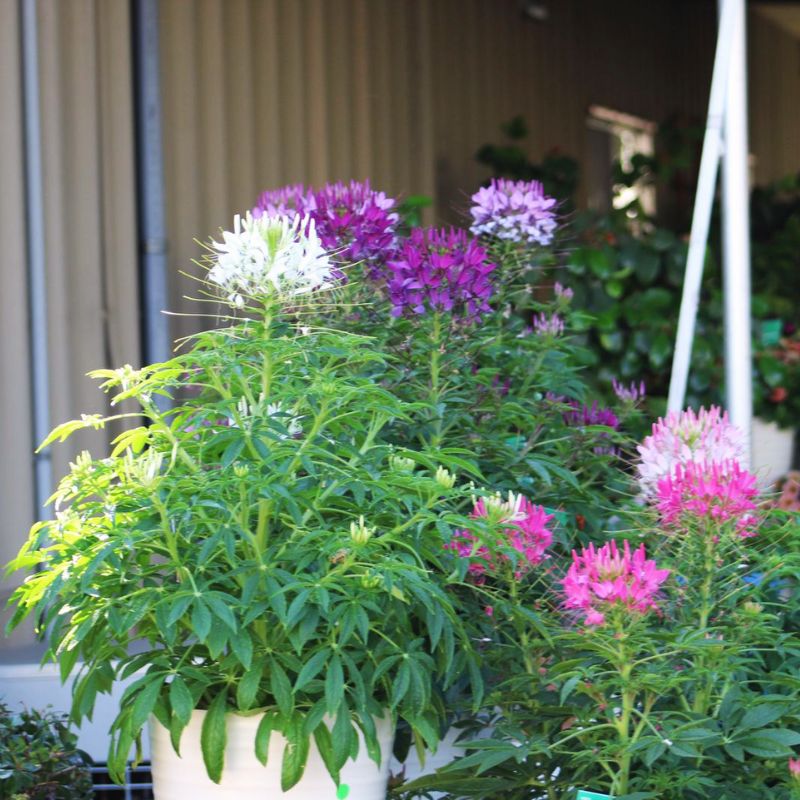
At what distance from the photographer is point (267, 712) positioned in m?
1.90

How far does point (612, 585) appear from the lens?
1710 millimetres

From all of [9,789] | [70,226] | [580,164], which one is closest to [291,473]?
[9,789]

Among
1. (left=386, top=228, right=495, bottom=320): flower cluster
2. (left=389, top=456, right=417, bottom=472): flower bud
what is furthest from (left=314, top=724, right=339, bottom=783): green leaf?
(left=386, top=228, right=495, bottom=320): flower cluster

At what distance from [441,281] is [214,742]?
0.86 metres

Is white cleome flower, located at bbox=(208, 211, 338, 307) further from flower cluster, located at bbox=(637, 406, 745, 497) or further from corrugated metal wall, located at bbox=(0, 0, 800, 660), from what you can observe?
corrugated metal wall, located at bbox=(0, 0, 800, 660)

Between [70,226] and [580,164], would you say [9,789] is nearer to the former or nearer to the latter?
[70,226]

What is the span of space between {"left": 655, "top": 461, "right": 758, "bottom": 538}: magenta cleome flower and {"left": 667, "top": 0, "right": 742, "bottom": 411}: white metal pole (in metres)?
1.23

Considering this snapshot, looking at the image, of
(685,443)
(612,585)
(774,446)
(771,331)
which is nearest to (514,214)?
(685,443)

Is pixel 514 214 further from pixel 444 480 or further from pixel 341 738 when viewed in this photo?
pixel 341 738

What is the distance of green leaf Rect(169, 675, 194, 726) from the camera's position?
1.83 meters

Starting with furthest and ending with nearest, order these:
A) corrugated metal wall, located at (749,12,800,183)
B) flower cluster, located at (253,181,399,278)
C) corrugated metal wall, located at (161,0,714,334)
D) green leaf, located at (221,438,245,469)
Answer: corrugated metal wall, located at (749,12,800,183) < corrugated metal wall, located at (161,0,714,334) < flower cluster, located at (253,181,399,278) < green leaf, located at (221,438,245,469)

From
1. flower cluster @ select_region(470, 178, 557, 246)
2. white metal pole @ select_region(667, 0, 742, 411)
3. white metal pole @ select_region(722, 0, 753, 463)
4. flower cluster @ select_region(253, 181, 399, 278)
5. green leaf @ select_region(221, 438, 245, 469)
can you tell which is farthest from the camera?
white metal pole @ select_region(722, 0, 753, 463)

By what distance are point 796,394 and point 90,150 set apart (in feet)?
11.7

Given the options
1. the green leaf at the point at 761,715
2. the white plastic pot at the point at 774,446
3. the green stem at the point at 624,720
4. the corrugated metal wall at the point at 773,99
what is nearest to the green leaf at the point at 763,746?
the green leaf at the point at 761,715
